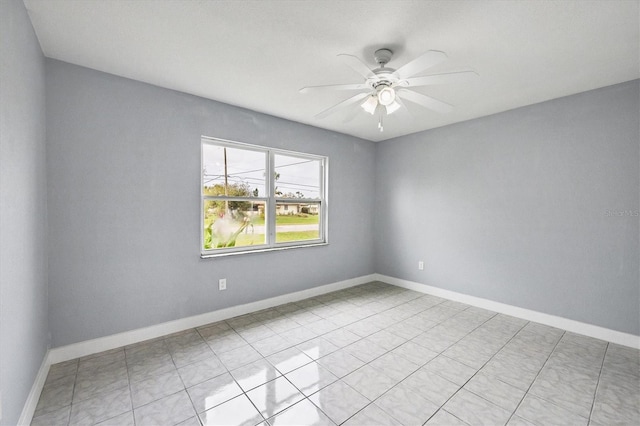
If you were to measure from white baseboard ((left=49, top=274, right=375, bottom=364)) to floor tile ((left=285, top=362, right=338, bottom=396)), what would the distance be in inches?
52.0

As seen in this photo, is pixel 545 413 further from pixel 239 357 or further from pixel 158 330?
pixel 158 330

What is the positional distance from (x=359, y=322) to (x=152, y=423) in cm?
209

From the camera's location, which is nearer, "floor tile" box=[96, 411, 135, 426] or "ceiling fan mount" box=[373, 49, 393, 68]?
"floor tile" box=[96, 411, 135, 426]

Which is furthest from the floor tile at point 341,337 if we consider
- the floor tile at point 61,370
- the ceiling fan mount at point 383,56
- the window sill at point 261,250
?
the ceiling fan mount at point 383,56

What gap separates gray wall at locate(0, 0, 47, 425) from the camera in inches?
53.4

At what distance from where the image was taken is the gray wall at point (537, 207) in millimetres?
2672

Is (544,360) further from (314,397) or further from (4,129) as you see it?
(4,129)

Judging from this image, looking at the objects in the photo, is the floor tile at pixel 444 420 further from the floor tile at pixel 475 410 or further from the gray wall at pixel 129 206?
the gray wall at pixel 129 206

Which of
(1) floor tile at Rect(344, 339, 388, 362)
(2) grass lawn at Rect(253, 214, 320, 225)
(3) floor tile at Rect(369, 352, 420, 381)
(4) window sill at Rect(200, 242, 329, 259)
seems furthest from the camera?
(2) grass lawn at Rect(253, 214, 320, 225)

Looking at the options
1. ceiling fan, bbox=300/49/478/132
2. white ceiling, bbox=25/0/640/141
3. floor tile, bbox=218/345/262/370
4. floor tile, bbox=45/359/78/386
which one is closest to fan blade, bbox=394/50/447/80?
ceiling fan, bbox=300/49/478/132

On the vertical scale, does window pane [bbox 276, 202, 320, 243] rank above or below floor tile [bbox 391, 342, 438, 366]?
above

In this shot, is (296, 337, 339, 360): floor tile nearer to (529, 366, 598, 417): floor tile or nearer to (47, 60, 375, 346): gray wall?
(47, 60, 375, 346): gray wall

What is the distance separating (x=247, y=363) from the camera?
2297 millimetres

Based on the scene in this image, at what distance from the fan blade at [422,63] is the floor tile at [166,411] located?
263 centimetres
